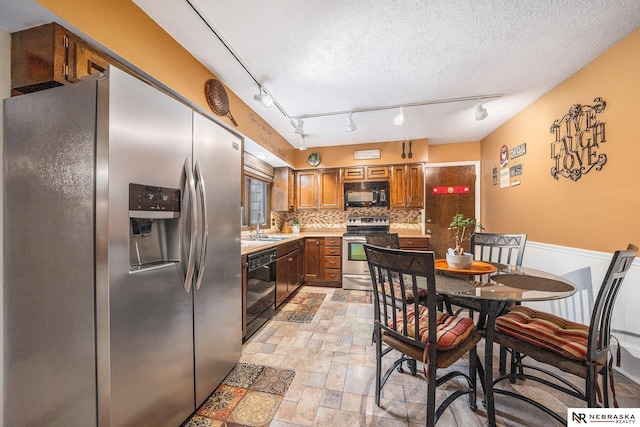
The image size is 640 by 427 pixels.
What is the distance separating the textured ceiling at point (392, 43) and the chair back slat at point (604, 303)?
5.28ft

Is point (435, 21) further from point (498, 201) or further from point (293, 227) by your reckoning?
point (293, 227)

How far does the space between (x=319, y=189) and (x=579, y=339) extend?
3.84m

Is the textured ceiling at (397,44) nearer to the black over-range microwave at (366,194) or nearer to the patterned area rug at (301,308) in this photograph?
the black over-range microwave at (366,194)

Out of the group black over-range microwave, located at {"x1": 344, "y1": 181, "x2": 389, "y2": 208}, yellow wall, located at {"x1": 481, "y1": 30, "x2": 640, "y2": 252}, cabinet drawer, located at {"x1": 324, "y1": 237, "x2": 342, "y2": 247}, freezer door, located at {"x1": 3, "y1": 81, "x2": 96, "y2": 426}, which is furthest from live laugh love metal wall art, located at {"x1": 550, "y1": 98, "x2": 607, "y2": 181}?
freezer door, located at {"x1": 3, "y1": 81, "x2": 96, "y2": 426}

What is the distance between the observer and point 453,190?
14.7 ft

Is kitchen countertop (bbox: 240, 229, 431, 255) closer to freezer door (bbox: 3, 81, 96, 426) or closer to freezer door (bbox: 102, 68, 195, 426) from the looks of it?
freezer door (bbox: 102, 68, 195, 426)

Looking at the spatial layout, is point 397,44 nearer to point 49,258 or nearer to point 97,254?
point 97,254

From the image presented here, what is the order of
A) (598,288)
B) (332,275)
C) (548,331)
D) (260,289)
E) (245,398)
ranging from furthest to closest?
(332,275)
(260,289)
(598,288)
(245,398)
(548,331)

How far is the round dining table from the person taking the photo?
4.35 ft

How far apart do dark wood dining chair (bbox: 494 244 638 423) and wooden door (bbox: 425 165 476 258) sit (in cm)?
307

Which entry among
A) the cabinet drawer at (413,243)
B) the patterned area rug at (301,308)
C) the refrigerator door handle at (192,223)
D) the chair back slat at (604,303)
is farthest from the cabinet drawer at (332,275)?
the chair back slat at (604,303)

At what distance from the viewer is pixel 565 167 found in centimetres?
239

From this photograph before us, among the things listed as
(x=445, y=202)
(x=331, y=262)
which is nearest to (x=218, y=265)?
(x=331, y=262)

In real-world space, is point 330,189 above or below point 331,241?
above
